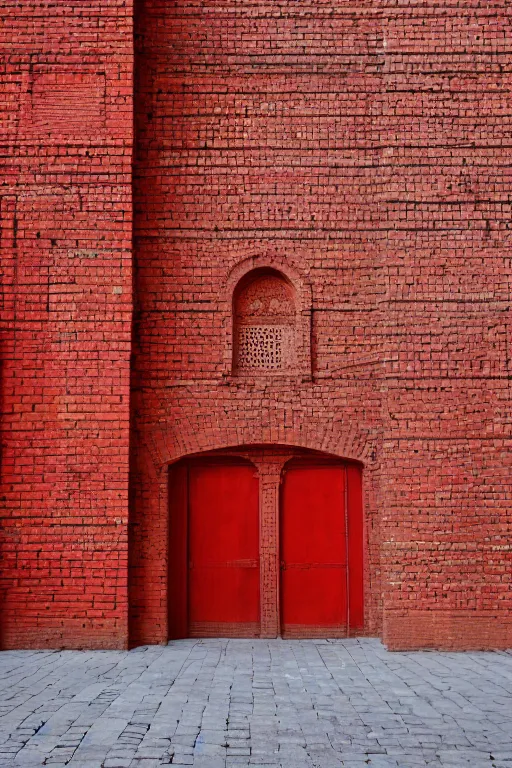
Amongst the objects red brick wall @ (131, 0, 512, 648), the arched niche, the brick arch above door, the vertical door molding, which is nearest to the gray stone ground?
the vertical door molding

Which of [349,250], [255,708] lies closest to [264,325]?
[349,250]

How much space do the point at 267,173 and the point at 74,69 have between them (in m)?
2.25

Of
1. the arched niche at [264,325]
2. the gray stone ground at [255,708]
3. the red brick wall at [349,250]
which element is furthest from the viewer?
the arched niche at [264,325]

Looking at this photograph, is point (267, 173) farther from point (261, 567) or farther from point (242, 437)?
point (261, 567)

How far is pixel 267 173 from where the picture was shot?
25.1 ft

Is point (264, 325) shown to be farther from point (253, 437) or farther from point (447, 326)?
point (447, 326)

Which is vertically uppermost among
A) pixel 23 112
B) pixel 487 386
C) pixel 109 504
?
pixel 23 112

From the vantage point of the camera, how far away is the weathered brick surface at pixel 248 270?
23.2ft

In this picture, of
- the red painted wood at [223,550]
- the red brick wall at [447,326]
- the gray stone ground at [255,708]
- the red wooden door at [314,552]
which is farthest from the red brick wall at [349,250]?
the gray stone ground at [255,708]

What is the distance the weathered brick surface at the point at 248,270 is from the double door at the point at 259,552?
0.33m

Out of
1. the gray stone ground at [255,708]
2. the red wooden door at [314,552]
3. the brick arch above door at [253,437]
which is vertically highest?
the brick arch above door at [253,437]

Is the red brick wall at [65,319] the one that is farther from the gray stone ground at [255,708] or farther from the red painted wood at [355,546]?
the red painted wood at [355,546]

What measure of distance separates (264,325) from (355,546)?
2569 millimetres

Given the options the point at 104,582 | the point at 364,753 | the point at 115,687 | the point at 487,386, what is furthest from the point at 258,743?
the point at 487,386
